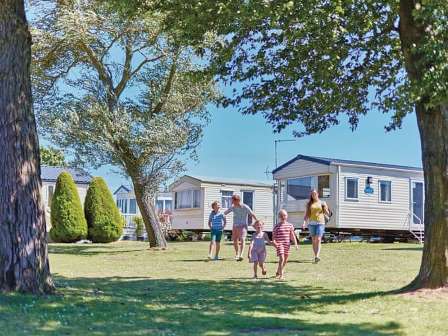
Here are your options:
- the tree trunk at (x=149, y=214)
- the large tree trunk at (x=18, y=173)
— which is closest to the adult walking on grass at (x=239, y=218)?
the tree trunk at (x=149, y=214)

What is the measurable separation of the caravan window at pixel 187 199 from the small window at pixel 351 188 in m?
9.09

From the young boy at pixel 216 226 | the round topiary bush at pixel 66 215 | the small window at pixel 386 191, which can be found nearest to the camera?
the young boy at pixel 216 226

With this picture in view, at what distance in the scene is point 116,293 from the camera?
914cm

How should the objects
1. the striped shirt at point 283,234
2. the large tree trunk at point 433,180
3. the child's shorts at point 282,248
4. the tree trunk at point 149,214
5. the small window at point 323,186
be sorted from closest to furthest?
the large tree trunk at point 433,180 → the child's shorts at point 282,248 → the striped shirt at point 283,234 → the tree trunk at point 149,214 → the small window at point 323,186

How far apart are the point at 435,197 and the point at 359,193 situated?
18101 mm

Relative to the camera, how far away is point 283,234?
11453 millimetres

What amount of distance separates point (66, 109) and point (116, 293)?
36.7 ft

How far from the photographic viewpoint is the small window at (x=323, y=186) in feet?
86.9

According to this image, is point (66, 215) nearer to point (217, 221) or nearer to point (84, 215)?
point (84, 215)

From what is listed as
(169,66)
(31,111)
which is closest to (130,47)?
(169,66)

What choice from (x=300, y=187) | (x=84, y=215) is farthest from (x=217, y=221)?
(x=84, y=215)

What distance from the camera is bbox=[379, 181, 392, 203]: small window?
27141 mm

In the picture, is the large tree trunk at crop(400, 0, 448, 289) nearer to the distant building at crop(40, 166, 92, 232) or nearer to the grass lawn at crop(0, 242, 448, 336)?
the grass lawn at crop(0, 242, 448, 336)

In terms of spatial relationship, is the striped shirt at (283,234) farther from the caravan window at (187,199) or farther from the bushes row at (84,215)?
the caravan window at (187,199)
